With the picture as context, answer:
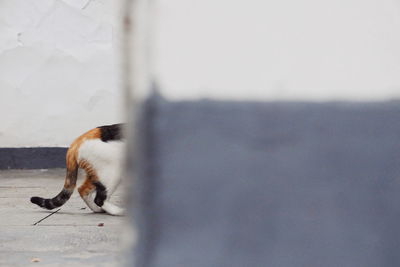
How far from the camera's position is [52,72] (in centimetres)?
951

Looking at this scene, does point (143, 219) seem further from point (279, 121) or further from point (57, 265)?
point (57, 265)

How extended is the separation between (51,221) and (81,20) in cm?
416

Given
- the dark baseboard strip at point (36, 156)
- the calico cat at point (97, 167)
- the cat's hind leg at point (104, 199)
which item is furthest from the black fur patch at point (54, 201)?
the dark baseboard strip at point (36, 156)

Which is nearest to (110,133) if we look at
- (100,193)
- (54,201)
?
(100,193)

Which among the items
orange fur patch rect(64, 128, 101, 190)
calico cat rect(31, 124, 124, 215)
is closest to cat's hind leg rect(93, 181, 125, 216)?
calico cat rect(31, 124, 124, 215)

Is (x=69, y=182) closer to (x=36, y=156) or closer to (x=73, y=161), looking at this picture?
(x=73, y=161)

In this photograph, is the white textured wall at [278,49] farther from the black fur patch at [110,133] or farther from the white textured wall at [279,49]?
the black fur patch at [110,133]

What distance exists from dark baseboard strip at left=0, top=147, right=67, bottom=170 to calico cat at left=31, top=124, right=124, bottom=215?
124 inches

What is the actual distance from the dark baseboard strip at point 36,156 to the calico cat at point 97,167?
10.3 ft

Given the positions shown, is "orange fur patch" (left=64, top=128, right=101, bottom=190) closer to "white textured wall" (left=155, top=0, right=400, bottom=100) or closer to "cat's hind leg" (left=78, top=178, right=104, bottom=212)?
"cat's hind leg" (left=78, top=178, right=104, bottom=212)

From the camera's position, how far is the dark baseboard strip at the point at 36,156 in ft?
30.9

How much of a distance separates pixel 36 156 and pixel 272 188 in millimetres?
7781

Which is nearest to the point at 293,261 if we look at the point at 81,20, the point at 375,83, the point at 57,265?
the point at 375,83

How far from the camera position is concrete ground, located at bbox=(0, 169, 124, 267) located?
14.9 feet
